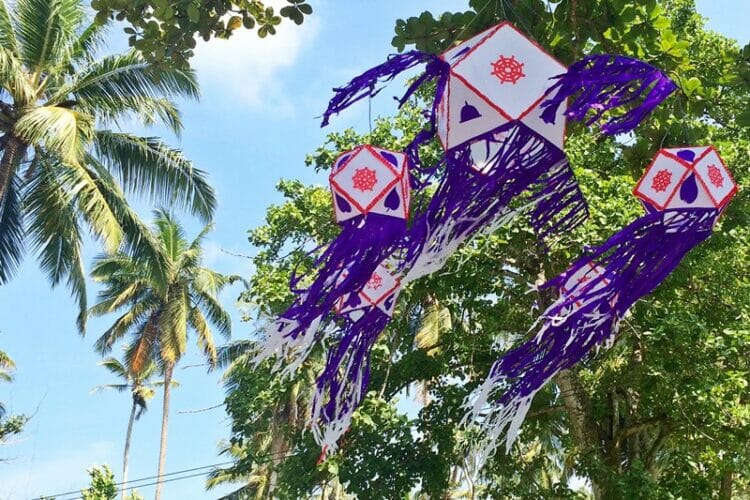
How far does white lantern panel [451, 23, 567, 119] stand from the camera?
2.54 metres

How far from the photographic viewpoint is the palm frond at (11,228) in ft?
30.5

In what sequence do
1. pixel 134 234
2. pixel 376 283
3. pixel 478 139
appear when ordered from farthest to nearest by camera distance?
pixel 134 234 → pixel 376 283 → pixel 478 139

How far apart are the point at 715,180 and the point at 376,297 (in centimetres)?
155

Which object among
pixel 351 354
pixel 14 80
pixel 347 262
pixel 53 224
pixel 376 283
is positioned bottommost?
pixel 351 354

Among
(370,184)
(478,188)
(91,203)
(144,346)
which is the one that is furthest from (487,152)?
(144,346)

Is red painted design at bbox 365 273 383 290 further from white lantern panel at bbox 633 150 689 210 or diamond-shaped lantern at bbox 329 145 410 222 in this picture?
white lantern panel at bbox 633 150 689 210

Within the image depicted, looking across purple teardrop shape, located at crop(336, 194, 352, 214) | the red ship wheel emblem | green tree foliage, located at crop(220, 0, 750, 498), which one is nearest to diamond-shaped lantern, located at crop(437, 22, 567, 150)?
the red ship wheel emblem

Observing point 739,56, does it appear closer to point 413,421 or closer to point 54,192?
point 413,421

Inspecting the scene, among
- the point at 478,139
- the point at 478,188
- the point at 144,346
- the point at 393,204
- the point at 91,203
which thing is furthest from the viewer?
the point at 144,346

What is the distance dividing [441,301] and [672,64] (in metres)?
5.80

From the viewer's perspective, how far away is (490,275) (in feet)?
26.5

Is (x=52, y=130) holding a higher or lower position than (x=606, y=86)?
higher

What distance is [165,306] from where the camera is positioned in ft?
63.9

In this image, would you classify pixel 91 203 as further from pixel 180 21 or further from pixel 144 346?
pixel 144 346
